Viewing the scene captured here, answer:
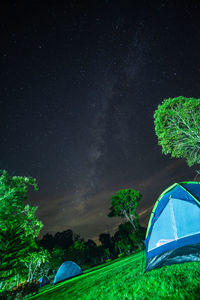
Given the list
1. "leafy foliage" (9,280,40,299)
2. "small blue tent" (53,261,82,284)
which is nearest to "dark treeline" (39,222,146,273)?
"small blue tent" (53,261,82,284)

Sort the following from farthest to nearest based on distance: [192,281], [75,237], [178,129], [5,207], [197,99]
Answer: [75,237]
[178,129]
[197,99]
[5,207]
[192,281]

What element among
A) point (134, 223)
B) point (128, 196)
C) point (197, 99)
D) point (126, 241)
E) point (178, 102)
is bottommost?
point (126, 241)

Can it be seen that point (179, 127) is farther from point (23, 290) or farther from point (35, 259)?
point (23, 290)

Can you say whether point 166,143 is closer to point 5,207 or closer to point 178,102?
point 178,102

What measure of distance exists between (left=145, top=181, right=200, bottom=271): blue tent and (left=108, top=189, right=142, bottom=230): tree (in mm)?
19316

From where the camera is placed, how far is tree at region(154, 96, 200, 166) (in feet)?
42.7

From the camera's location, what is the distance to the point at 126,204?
2342 centimetres

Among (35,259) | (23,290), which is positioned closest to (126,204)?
(35,259)

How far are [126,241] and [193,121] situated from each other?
21.1 m

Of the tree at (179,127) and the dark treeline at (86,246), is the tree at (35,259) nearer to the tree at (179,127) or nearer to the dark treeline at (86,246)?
the dark treeline at (86,246)

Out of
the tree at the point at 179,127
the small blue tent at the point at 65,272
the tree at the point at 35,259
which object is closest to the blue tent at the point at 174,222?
the tree at the point at 35,259

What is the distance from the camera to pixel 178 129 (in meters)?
13.6

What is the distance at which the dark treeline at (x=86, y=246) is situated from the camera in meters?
22.5

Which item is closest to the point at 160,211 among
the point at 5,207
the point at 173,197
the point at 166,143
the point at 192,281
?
the point at 173,197
